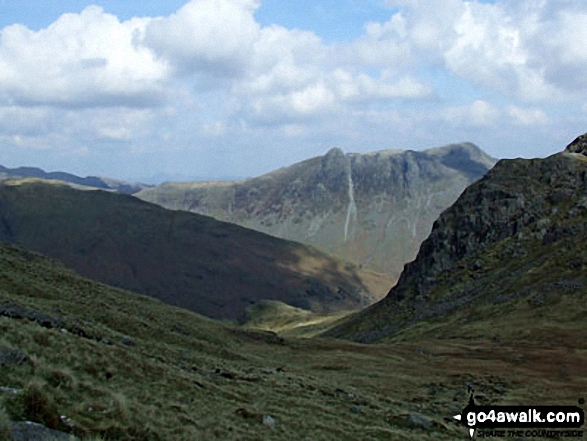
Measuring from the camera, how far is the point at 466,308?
110 meters

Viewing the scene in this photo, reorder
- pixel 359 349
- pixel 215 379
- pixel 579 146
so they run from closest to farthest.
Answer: pixel 215 379
pixel 359 349
pixel 579 146

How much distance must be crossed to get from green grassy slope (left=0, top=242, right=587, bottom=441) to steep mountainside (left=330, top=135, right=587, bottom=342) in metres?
22.7

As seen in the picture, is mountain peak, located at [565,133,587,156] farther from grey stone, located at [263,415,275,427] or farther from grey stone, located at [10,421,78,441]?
grey stone, located at [10,421,78,441]

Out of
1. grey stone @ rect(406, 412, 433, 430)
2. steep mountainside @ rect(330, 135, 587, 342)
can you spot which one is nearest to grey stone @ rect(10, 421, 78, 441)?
grey stone @ rect(406, 412, 433, 430)

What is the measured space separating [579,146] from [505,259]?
50.5 m

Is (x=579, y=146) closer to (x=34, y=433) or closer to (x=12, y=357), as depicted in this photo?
(x=12, y=357)

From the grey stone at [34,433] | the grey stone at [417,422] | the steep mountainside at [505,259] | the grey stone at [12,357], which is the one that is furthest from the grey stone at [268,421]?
the steep mountainside at [505,259]

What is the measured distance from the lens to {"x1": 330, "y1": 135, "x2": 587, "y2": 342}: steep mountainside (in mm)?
98188

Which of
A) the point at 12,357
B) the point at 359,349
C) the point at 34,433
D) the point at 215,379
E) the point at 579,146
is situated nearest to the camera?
the point at 34,433

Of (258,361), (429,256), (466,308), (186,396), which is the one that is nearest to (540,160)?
(429,256)

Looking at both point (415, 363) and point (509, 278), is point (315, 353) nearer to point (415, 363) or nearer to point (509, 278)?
point (415, 363)

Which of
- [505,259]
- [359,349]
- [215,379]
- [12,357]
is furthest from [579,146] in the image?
[12,357]

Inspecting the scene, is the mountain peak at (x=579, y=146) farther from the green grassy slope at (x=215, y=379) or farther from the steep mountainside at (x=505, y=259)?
the green grassy slope at (x=215, y=379)

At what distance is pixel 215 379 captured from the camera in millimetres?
32031
